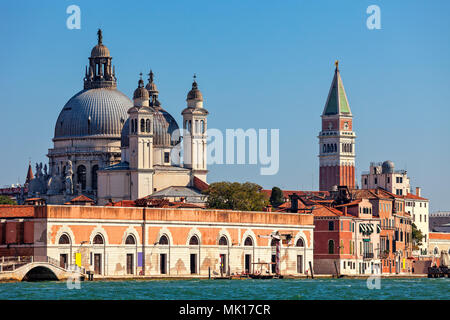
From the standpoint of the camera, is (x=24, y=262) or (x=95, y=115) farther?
(x=95, y=115)

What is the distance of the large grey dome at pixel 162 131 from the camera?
117125 mm

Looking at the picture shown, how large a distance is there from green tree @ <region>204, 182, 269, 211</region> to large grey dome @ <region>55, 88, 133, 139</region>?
24.0m

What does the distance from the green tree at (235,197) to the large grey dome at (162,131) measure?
13235mm

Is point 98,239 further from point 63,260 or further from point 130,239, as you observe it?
point 63,260

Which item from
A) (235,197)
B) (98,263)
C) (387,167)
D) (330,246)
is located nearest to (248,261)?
(330,246)

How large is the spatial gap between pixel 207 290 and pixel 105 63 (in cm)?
6737

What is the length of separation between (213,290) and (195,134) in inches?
2006

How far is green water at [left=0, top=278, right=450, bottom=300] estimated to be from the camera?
2346 inches

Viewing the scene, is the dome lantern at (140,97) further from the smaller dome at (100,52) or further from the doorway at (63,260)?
the doorway at (63,260)

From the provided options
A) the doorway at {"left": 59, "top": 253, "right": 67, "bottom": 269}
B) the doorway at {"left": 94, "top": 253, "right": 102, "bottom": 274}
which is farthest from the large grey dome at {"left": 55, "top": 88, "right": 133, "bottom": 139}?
the doorway at {"left": 59, "top": 253, "right": 67, "bottom": 269}

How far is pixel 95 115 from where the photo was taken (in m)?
126

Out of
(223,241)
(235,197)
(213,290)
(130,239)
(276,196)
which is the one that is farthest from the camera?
(276,196)

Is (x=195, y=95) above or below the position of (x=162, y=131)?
above
